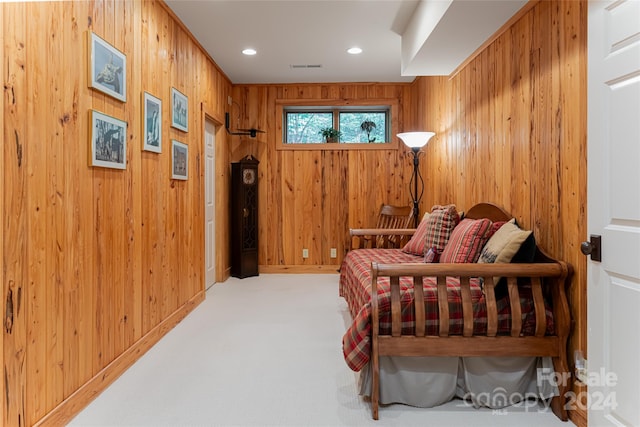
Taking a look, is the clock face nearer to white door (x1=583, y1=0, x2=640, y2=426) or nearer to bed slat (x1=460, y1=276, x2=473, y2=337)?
bed slat (x1=460, y1=276, x2=473, y2=337)

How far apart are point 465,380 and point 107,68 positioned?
255cm

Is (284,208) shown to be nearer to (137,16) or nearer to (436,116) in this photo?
(436,116)

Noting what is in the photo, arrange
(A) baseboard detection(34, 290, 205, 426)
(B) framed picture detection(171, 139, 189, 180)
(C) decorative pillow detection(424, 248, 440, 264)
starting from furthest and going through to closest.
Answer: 1. (B) framed picture detection(171, 139, 189, 180)
2. (C) decorative pillow detection(424, 248, 440, 264)
3. (A) baseboard detection(34, 290, 205, 426)

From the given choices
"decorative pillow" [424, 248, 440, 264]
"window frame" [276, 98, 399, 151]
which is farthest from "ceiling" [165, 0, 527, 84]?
"decorative pillow" [424, 248, 440, 264]

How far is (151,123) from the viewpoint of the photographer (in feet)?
8.98

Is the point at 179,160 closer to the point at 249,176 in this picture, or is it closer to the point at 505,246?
the point at 249,176

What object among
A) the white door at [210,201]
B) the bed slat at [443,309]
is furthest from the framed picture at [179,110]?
the bed slat at [443,309]

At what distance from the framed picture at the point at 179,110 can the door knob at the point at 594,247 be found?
2.89 m

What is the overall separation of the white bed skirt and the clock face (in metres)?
3.50

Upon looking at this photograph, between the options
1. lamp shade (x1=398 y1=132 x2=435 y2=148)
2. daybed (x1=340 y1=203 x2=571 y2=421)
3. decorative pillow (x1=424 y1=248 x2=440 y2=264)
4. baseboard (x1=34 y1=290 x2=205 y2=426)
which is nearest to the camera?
baseboard (x1=34 y1=290 x2=205 y2=426)

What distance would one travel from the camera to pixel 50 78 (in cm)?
173

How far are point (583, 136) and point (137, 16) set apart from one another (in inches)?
Answer: 107

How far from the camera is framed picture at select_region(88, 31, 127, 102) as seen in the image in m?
2.03

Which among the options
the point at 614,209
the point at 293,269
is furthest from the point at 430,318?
the point at 293,269
